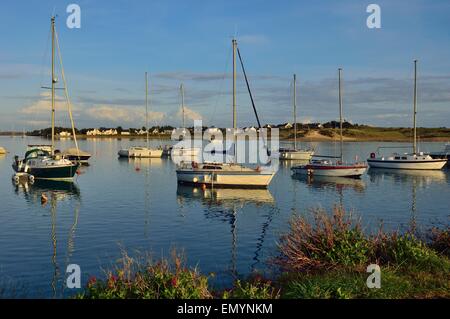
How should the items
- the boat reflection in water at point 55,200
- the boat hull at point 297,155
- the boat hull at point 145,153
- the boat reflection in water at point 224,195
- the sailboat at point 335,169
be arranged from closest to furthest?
1. the boat reflection in water at point 55,200
2. the boat reflection in water at point 224,195
3. the sailboat at point 335,169
4. the boat hull at point 297,155
5. the boat hull at point 145,153

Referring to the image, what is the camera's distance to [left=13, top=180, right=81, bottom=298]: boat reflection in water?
63.7ft

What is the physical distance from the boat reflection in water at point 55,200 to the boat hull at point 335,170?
101 ft

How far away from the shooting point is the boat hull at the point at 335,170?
60.6m

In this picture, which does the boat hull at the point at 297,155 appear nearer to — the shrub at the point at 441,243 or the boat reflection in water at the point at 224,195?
the boat reflection in water at the point at 224,195

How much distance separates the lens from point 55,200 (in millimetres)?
42000

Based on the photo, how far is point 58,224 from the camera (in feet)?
103

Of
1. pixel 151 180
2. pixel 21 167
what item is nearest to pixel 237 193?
pixel 151 180

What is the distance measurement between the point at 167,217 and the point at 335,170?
3321 cm

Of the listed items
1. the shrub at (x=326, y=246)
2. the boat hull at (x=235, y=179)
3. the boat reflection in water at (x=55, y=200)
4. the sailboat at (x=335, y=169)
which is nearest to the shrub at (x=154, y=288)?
the shrub at (x=326, y=246)

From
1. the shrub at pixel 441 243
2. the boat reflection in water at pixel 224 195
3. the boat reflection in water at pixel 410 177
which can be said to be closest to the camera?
the shrub at pixel 441 243

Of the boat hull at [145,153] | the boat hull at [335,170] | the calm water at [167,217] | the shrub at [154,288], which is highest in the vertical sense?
the boat hull at [145,153]
